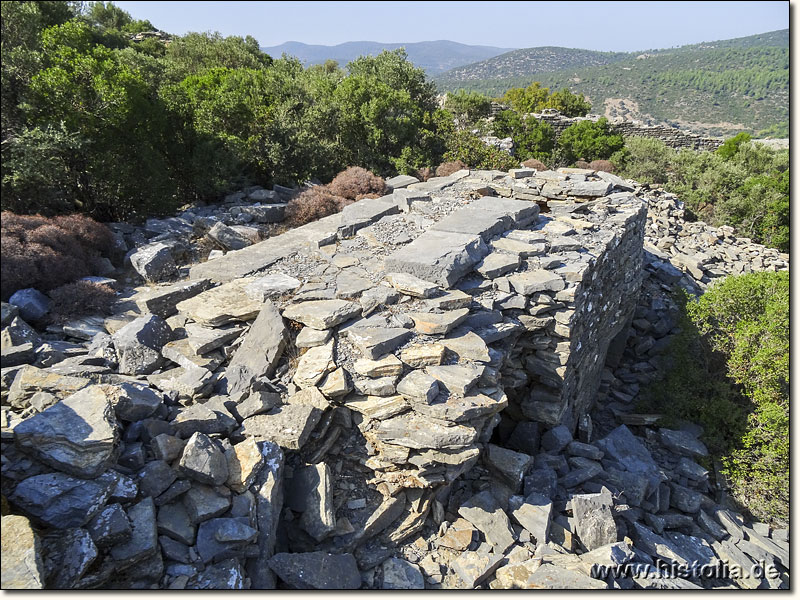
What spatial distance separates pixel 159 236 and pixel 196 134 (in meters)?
3.79

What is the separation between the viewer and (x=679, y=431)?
25.1 ft

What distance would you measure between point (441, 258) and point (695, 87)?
6501 cm

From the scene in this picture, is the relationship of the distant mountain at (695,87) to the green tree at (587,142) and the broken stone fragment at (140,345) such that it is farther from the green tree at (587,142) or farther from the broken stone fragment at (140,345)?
the broken stone fragment at (140,345)

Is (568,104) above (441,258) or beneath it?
above

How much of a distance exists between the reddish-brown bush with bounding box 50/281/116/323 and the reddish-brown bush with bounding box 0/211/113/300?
0.34 ft

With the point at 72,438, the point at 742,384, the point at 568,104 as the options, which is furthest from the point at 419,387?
the point at 568,104

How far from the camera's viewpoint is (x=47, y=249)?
15.0ft

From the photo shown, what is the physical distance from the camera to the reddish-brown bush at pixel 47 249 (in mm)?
3391

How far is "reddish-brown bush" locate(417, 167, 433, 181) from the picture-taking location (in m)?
12.4

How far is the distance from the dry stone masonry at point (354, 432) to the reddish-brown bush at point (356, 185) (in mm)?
2411

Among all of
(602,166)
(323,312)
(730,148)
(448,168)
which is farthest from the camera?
(730,148)

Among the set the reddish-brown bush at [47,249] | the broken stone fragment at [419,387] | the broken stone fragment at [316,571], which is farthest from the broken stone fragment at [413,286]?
the reddish-brown bush at [47,249]

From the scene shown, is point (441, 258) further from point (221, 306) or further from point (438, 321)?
point (221, 306)

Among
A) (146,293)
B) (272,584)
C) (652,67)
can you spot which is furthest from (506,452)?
(652,67)
